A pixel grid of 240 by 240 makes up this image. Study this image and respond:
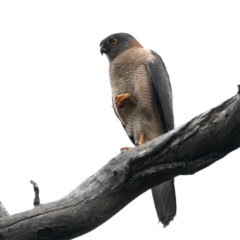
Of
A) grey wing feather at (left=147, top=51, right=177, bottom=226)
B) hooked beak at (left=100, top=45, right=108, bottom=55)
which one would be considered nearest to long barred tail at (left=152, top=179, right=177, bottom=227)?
grey wing feather at (left=147, top=51, right=177, bottom=226)

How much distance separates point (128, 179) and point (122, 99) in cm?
221

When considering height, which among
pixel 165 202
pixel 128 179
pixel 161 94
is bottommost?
pixel 165 202

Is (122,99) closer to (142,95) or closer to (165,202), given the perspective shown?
(142,95)

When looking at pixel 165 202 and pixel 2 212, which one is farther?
pixel 165 202

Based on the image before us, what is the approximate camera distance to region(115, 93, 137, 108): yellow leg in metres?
6.53

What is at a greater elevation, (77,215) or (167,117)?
(167,117)

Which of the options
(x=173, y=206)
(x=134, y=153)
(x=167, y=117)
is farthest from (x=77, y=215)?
(x=167, y=117)

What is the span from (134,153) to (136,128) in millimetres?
2262

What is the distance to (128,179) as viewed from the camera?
445 cm

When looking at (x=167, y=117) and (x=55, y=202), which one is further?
(x=167, y=117)

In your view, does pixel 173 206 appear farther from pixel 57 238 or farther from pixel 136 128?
pixel 57 238

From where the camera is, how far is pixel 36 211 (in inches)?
175

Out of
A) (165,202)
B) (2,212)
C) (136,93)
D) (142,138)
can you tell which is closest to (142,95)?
(136,93)

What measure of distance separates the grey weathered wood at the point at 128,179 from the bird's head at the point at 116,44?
9.66ft
